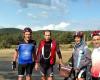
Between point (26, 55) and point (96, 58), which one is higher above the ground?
point (96, 58)

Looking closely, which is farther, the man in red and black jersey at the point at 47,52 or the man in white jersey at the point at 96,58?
the man in red and black jersey at the point at 47,52

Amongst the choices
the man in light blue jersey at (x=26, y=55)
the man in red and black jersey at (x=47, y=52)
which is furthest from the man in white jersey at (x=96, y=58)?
the man in light blue jersey at (x=26, y=55)

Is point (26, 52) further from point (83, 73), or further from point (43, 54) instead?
point (83, 73)

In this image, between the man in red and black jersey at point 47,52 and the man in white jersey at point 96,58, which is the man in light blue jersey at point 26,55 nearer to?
the man in red and black jersey at point 47,52

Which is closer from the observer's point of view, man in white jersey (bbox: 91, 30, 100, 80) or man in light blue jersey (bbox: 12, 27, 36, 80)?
man in white jersey (bbox: 91, 30, 100, 80)

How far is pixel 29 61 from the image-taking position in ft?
41.4

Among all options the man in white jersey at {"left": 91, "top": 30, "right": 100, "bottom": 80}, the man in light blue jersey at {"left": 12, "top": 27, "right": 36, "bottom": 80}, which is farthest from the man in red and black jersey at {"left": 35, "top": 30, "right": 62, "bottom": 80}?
the man in white jersey at {"left": 91, "top": 30, "right": 100, "bottom": 80}

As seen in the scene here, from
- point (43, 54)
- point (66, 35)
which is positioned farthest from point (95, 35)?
point (66, 35)

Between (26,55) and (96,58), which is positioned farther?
(26,55)

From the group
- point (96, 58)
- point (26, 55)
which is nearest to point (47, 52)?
point (26, 55)

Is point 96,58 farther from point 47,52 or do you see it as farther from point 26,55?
point 26,55

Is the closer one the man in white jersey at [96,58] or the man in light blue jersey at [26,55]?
the man in white jersey at [96,58]

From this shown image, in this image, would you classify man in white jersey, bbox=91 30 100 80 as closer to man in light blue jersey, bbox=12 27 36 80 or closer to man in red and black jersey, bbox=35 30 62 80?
man in red and black jersey, bbox=35 30 62 80

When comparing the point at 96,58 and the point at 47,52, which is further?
the point at 47,52
